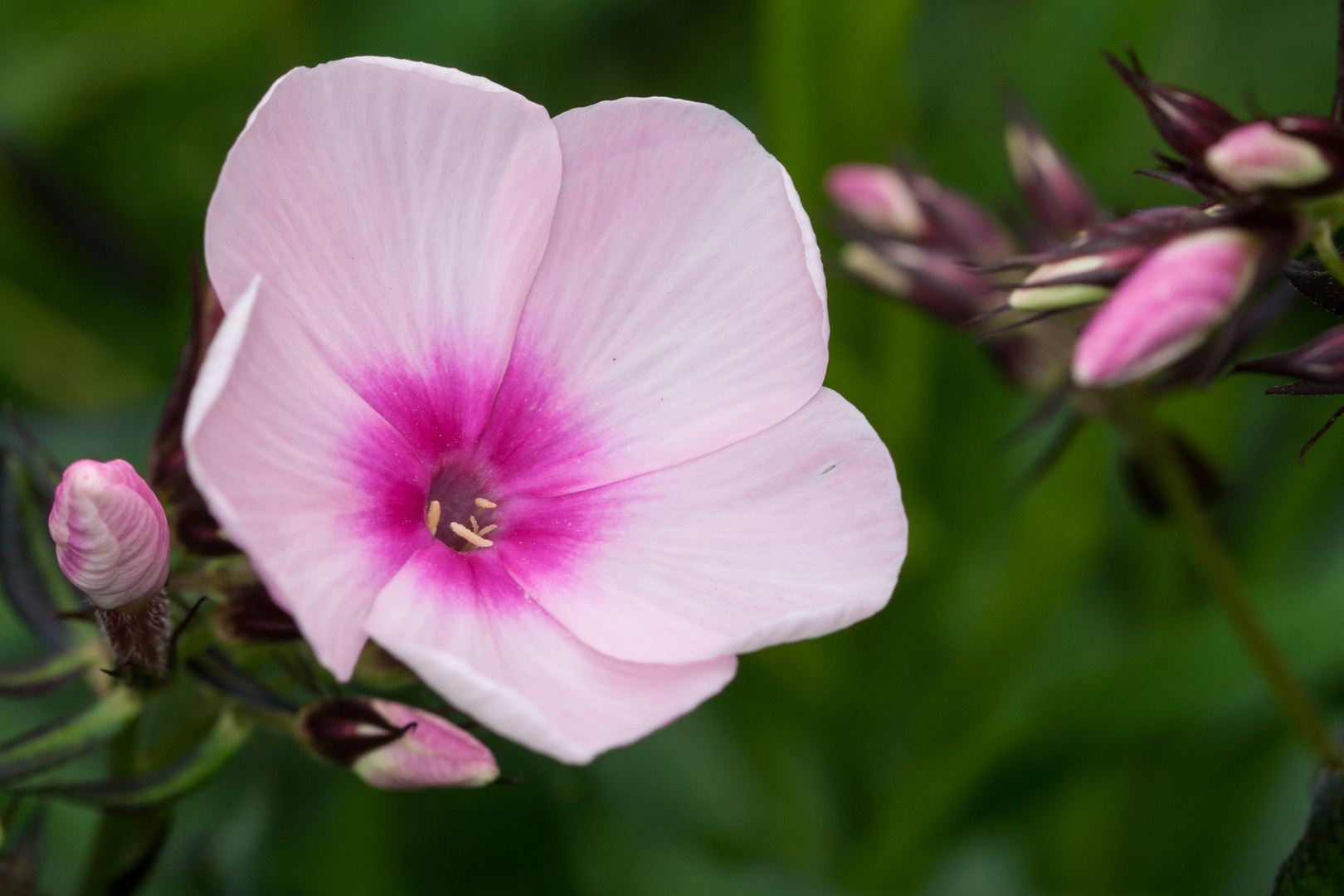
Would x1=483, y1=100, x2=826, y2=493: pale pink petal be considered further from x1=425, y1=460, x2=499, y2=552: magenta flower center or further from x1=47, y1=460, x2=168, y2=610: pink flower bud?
x1=47, y1=460, x2=168, y2=610: pink flower bud

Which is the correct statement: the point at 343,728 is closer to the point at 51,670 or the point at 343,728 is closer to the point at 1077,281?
the point at 51,670

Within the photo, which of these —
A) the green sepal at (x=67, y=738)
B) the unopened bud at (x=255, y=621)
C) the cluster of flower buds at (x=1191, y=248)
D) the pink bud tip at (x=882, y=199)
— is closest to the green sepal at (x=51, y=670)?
the green sepal at (x=67, y=738)

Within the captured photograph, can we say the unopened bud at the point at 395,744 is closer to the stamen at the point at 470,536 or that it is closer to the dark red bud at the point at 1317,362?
the stamen at the point at 470,536

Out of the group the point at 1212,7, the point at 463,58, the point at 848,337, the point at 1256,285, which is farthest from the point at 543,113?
the point at 1212,7

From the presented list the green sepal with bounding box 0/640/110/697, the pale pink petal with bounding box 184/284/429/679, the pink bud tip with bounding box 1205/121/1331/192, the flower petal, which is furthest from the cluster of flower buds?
the green sepal with bounding box 0/640/110/697

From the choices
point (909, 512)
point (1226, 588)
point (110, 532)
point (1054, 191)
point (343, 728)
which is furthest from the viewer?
point (909, 512)

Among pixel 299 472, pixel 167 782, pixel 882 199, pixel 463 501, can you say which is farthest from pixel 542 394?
pixel 882 199
